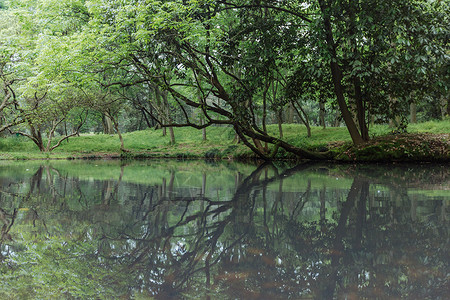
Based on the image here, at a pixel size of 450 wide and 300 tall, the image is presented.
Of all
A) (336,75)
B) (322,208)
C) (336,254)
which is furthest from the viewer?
(336,75)

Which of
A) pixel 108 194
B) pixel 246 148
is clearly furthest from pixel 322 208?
pixel 246 148

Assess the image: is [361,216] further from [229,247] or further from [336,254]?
[229,247]

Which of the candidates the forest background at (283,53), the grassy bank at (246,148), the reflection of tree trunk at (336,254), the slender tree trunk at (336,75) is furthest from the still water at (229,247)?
the grassy bank at (246,148)

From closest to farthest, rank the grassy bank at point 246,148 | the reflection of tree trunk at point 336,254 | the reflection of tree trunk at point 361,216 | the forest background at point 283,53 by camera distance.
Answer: the reflection of tree trunk at point 336,254 < the reflection of tree trunk at point 361,216 < the forest background at point 283,53 < the grassy bank at point 246,148

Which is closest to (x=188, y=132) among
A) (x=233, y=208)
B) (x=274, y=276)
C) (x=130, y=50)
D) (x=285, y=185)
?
(x=130, y=50)

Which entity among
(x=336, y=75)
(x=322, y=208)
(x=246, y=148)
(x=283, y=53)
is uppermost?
(x=283, y=53)

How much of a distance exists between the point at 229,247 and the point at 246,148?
51.8 feet

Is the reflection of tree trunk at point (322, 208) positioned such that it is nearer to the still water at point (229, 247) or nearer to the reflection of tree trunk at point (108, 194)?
the still water at point (229, 247)

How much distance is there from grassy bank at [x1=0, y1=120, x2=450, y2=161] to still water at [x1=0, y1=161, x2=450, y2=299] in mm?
7689

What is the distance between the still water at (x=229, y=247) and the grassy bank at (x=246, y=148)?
7.69 meters

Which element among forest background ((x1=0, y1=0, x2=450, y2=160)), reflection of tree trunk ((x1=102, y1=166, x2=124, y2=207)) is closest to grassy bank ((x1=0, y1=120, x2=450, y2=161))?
forest background ((x1=0, y1=0, x2=450, y2=160))

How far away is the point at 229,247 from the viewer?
2928 mm

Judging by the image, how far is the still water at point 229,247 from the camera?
2117 mm

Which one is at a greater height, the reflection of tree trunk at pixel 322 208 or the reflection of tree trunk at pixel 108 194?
the reflection of tree trunk at pixel 108 194
